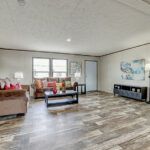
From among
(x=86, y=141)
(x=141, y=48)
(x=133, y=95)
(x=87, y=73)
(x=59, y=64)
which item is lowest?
Answer: (x=86, y=141)

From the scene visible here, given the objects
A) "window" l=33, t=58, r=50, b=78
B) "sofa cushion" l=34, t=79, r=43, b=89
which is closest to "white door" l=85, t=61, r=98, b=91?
"window" l=33, t=58, r=50, b=78

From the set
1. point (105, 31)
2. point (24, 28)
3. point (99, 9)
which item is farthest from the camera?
point (105, 31)

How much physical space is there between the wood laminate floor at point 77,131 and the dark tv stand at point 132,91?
1.63m

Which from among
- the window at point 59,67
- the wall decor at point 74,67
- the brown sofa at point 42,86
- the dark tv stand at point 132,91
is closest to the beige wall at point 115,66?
the dark tv stand at point 132,91

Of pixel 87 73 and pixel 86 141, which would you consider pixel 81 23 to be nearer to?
pixel 86 141

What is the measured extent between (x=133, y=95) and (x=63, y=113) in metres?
3.43

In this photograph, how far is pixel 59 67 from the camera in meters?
7.22

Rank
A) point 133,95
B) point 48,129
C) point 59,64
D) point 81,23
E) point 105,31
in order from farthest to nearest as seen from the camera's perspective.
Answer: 1. point 59,64
2. point 133,95
3. point 105,31
4. point 81,23
5. point 48,129

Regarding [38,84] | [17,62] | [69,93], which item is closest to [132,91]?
[69,93]

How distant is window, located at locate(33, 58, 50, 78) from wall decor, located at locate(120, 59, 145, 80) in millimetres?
4112

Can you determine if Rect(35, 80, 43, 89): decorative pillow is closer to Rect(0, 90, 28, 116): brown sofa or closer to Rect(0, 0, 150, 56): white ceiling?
Rect(0, 90, 28, 116): brown sofa

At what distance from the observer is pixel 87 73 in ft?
26.2

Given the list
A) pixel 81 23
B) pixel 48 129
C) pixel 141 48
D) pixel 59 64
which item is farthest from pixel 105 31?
pixel 59 64

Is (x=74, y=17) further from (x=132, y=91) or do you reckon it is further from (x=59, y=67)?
(x=59, y=67)
